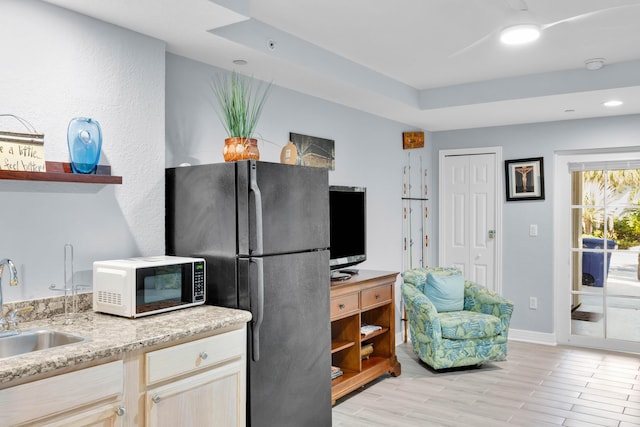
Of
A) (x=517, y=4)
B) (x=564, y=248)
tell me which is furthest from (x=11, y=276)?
(x=564, y=248)

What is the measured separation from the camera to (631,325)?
505 cm

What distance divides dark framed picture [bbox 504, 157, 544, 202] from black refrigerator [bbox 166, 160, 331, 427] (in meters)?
3.31

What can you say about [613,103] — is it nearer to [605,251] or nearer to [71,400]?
[605,251]

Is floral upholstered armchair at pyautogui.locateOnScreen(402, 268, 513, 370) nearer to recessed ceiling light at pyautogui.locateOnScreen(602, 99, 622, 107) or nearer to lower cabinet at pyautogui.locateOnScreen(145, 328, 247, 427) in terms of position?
recessed ceiling light at pyautogui.locateOnScreen(602, 99, 622, 107)

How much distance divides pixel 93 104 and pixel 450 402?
119 inches

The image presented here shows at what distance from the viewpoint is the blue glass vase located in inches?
88.3

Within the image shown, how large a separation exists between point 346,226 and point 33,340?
2.38 meters

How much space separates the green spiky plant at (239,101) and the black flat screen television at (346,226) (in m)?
0.81

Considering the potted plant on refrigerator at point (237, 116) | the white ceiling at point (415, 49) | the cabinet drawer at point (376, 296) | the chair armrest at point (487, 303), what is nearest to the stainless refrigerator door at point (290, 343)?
the potted plant on refrigerator at point (237, 116)

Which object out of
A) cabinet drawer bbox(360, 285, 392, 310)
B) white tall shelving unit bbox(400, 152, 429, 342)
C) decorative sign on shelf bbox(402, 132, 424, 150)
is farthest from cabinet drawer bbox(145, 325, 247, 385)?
decorative sign on shelf bbox(402, 132, 424, 150)

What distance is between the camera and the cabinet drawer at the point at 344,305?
356 centimetres

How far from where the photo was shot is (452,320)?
429 centimetres

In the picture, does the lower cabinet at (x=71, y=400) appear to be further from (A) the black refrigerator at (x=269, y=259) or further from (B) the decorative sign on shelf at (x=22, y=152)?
(B) the decorative sign on shelf at (x=22, y=152)

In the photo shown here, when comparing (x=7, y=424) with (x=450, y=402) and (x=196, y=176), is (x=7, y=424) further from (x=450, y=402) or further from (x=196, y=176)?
(x=450, y=402)
